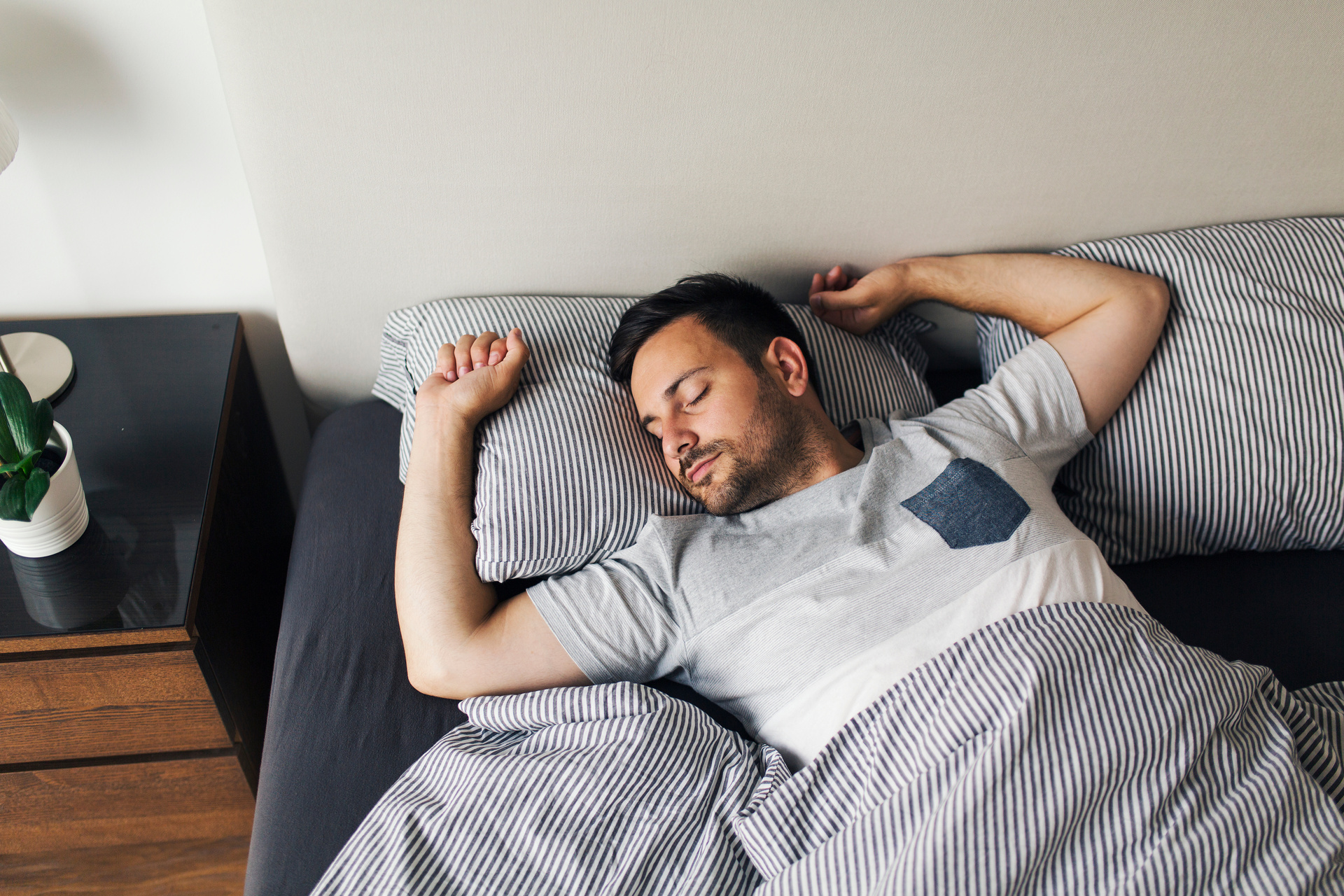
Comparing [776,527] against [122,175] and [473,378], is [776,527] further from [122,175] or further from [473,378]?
[122,175]

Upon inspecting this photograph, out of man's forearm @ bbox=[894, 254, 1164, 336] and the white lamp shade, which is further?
man's forearm @ bbox=[894, 254, 1164, 336]

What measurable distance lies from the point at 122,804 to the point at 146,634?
40 cm

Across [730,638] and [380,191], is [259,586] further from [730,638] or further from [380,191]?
[730,638]

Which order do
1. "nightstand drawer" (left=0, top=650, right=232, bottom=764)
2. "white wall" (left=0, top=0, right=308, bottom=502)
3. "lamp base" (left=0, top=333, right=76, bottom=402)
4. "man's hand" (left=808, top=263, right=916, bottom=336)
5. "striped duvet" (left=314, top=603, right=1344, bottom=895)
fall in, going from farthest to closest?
"man's hand" (left=808, top=263, right=916, bottom=336), "lamp base" (left=0, top=333, right=76, bottom=402), "white wall" (left=0, top=0, right=308, bottom=502), "nightstand drawer" (left=0, top=650, right=232, bottom=764), "striped duvet" (left=314, top=603, right=1344, bottom=895)

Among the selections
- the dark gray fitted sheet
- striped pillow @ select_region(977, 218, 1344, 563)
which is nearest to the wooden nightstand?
the dark gray fitted sheet

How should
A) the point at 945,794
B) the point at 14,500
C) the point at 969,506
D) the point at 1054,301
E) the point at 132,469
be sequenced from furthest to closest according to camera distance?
1. the point at 1054,301
2. the point at 132,469
3. the point at 969,506
4. the point at 14,500
5. the point at 945,794

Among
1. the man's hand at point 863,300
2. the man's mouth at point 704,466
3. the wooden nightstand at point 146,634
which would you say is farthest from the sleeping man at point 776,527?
the wooden nightstand at point 146,634

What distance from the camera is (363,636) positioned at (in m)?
1.12

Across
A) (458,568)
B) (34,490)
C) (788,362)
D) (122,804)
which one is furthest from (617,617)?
(122,804)

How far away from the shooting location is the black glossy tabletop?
3.44 ft

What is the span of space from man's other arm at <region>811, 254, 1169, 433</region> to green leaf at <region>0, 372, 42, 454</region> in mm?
1083

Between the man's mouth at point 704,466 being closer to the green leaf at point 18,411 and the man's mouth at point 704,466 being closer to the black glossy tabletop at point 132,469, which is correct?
the black glossy tabletop at point 132,469

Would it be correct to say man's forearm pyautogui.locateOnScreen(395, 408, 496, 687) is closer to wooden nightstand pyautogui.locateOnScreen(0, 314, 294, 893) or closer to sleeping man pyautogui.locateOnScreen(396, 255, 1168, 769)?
sleeping man pyautogui.locateOnScreen(396, 255, 1168, 769)

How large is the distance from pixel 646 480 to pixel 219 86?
842 millimetres
